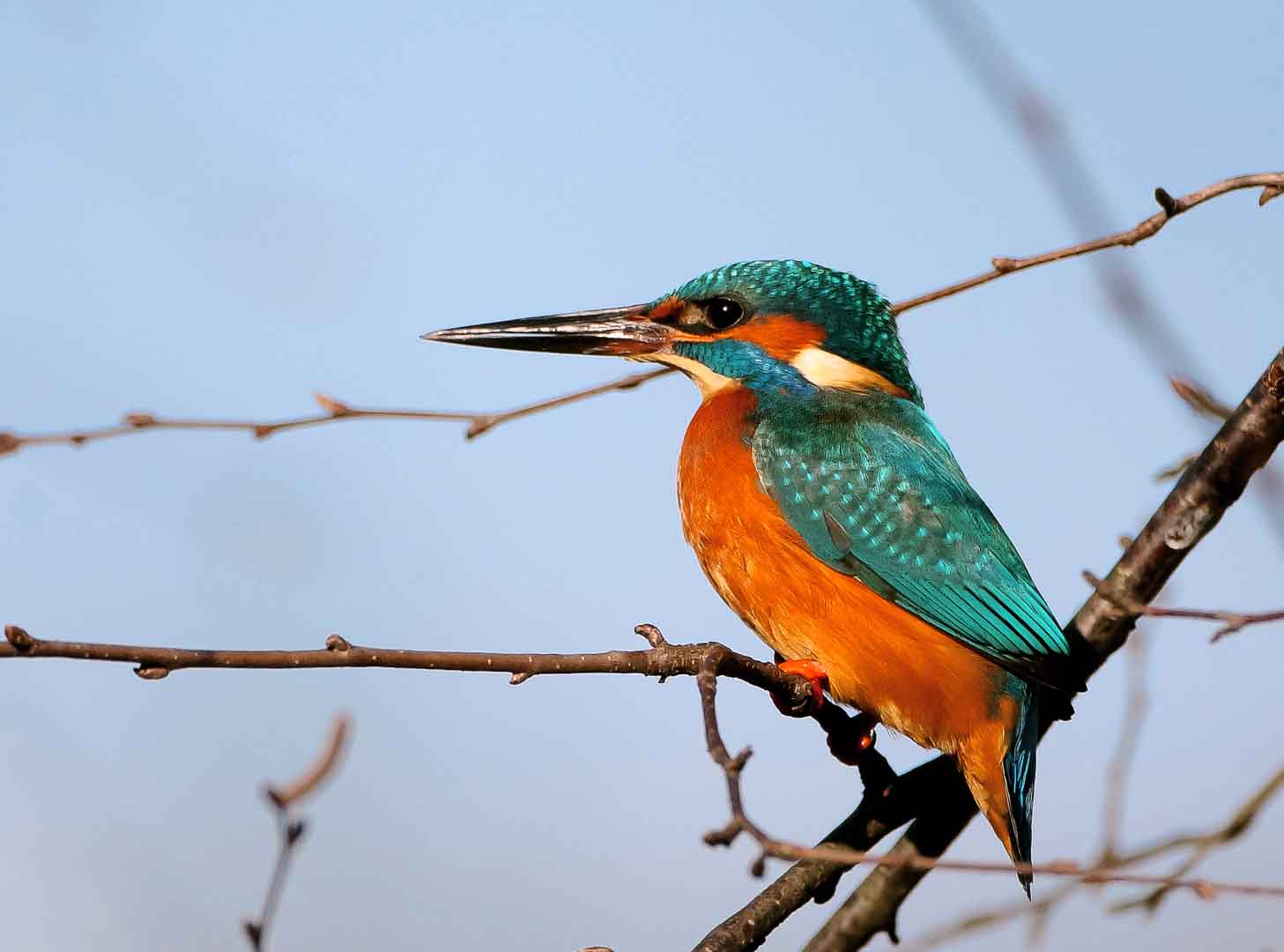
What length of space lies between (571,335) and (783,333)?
537 millimetres

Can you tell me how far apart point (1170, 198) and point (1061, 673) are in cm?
106

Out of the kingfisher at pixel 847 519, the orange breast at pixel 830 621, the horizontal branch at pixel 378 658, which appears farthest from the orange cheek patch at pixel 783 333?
the horizontal branch at pixel 378 658

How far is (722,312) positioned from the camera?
353 centimetres

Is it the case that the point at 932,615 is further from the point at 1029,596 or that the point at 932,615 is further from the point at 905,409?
the point at 905,409

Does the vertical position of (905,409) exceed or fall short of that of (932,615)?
it exceeds it

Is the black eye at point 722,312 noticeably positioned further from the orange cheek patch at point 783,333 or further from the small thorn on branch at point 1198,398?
the small thorn on branch at point 1198,398

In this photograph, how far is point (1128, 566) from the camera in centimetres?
295

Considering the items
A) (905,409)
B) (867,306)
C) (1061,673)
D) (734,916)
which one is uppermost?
(867,306)

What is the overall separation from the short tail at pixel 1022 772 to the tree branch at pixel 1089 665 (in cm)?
23

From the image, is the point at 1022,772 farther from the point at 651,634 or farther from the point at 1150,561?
the point at 651,634

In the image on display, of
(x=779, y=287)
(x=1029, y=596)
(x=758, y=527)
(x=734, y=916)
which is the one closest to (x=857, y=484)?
(x=758, y=527)

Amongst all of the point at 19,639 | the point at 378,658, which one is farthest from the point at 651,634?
the point at 19,639

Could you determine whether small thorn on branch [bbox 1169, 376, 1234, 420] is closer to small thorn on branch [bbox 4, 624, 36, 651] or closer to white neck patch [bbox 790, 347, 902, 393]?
white neck patch [bbox 790, 347, 902, 393]

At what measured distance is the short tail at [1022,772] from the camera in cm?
279
